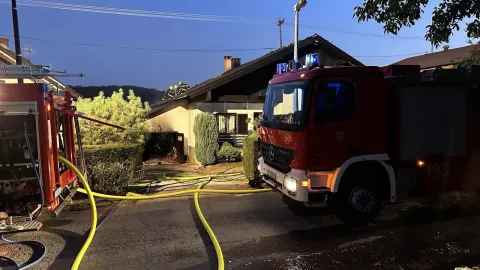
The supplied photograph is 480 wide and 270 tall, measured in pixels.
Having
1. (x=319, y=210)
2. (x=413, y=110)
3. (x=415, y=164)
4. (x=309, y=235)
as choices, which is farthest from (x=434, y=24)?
(x=309, y=235)

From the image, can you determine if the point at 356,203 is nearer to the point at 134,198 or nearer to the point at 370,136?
the point at 370,136

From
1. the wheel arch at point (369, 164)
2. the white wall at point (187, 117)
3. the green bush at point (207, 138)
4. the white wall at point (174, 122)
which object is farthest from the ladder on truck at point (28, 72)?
the white wall at point (174, 122)

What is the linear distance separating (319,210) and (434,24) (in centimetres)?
432

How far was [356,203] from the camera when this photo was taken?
607cm

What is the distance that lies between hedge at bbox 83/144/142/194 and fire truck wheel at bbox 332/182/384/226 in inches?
190

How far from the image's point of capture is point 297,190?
18.9 feet

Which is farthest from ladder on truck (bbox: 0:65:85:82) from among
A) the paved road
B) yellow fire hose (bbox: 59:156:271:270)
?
the paved road

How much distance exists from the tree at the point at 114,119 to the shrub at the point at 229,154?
3259 millimetres

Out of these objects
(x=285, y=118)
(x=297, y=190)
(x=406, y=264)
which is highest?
(x=285, y=118)

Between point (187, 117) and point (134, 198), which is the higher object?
point (187, 117)

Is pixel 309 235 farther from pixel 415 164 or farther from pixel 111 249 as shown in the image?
pixel 111 249

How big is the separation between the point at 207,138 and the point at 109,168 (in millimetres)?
6867

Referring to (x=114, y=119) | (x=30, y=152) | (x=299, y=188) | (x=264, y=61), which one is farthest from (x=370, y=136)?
(x=264, y=61)

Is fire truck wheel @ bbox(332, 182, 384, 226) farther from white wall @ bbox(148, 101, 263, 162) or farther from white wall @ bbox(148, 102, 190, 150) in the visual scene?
white wall @ bbox(148, 102, 190, 150)
